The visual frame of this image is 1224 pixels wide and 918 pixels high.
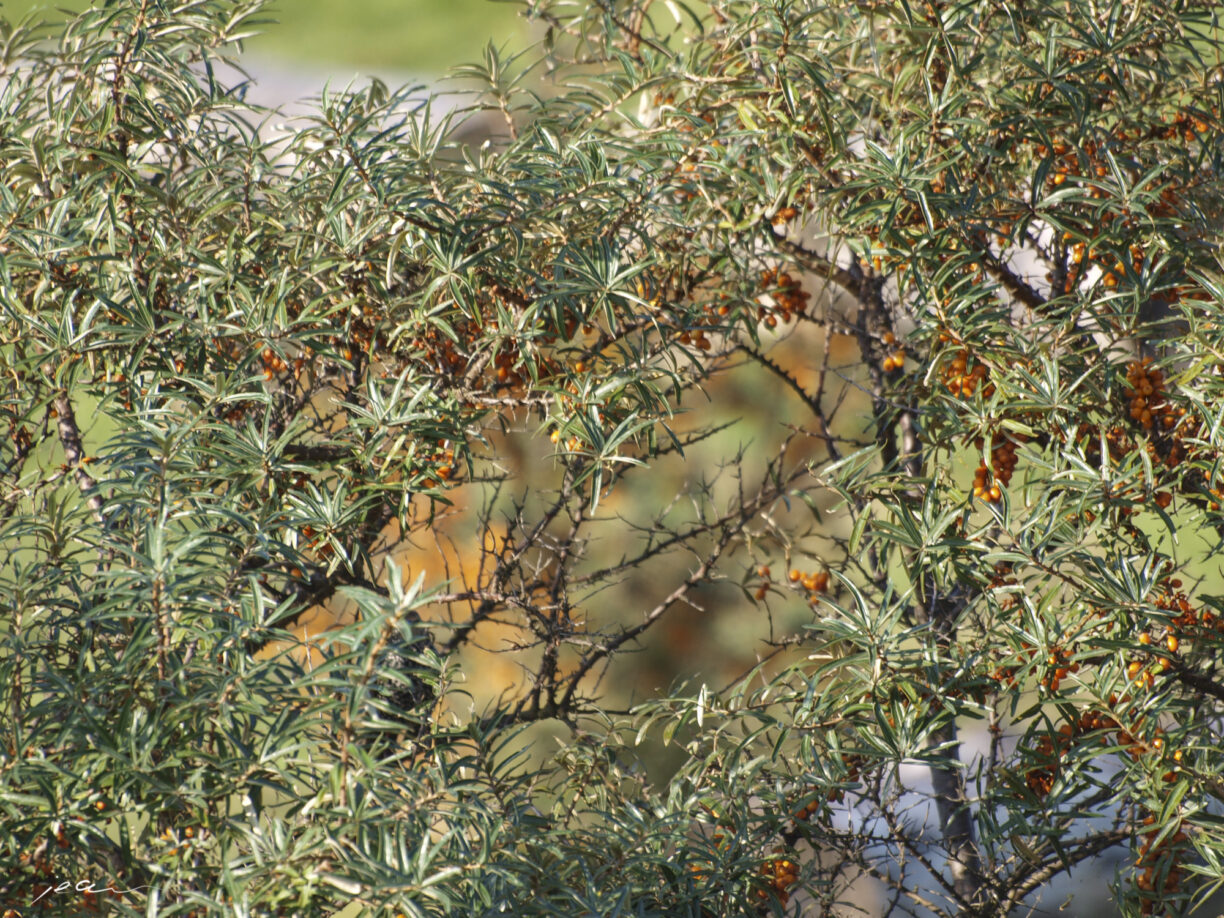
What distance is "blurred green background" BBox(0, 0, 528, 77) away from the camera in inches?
314

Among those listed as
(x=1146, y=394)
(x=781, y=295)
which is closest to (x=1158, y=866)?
(x=1146, y=394)

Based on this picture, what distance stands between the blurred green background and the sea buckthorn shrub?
656cm

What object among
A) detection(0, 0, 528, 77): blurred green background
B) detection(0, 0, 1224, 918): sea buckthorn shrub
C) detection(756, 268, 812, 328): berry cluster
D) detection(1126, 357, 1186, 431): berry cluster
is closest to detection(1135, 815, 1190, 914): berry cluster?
detection(0, 0, 1224, 918): sea buckthorn shrub

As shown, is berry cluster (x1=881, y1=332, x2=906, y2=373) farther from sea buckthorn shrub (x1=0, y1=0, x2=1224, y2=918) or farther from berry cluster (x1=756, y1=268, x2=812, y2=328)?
berry cluster (x1=756, y1=268, x2=812, y2=328)

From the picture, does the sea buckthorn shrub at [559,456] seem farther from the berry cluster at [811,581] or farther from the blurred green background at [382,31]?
the blurred green background at [382,31]

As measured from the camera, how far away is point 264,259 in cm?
147

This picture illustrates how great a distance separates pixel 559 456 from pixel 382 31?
27.3 ft

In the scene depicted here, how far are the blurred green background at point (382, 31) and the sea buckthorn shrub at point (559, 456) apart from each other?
6.56 m

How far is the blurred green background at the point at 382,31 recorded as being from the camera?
7.96m

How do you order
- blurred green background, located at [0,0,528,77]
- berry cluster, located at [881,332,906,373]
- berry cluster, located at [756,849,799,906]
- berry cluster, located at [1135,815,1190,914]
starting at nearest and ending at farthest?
berry cluster, located at [1135,815,1190,914], berry cluster, located at [756,849,799,906], berry cluster, located at [881,332,906,373], blurred green background, located at [0,0,528,77]

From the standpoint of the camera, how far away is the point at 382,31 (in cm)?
861

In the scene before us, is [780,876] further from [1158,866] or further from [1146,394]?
[1146,394]

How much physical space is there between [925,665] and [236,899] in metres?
0.83

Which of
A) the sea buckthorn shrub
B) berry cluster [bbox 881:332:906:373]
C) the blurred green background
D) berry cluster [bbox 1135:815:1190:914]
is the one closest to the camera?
the sea buckthorn shrub
